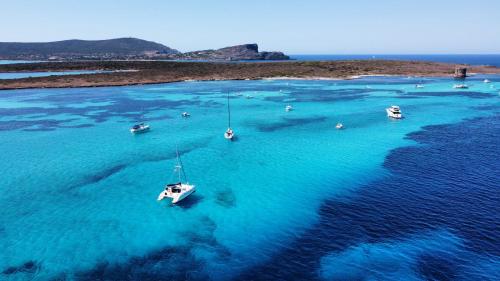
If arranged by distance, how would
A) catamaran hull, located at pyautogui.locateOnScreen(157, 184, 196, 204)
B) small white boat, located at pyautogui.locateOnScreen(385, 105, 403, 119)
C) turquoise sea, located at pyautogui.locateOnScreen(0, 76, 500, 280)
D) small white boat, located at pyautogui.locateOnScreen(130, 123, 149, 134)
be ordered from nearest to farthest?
turquoise sea, located at pyautogui.locateOnScreen(0, 76, 500, 280) → catamaran hull, located at pyautogui.locateOnScreen(157, 184, 196, 204) → small white boat, located at pyautogui.locateOnScreen(130, 123, 149, 134) → small white boat, located at pyautogui.locateOnScreen(385, 105, 403, 119)

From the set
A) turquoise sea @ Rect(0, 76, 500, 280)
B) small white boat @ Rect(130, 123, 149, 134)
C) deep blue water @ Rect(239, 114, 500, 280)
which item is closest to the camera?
deep blue water @ Rect(239, 114, 500, 280)

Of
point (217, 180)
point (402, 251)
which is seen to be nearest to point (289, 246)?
point (402, 251)

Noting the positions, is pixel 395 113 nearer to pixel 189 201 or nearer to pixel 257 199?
pixel 257 199

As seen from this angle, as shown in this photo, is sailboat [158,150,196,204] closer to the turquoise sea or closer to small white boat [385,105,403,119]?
the turquoise sea

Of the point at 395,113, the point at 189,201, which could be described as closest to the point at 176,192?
the point at 189,201

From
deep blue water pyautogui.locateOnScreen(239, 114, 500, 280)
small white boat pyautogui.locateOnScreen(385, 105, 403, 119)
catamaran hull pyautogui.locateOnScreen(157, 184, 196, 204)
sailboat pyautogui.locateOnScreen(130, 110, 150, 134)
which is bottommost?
deep blue water pyautogui.locateOnScreen(239, 114, 500, 280)

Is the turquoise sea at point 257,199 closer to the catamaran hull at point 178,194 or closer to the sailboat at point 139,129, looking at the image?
the catamaran hull at point 178,194

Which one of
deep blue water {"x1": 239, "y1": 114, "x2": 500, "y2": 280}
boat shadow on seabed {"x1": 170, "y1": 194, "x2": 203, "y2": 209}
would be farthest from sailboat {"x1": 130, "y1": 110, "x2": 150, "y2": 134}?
deep blue water {"x1": 239, "y1": 114, "x2": 500, "y2": 280}

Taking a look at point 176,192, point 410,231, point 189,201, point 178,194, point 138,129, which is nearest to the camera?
point 410,231
